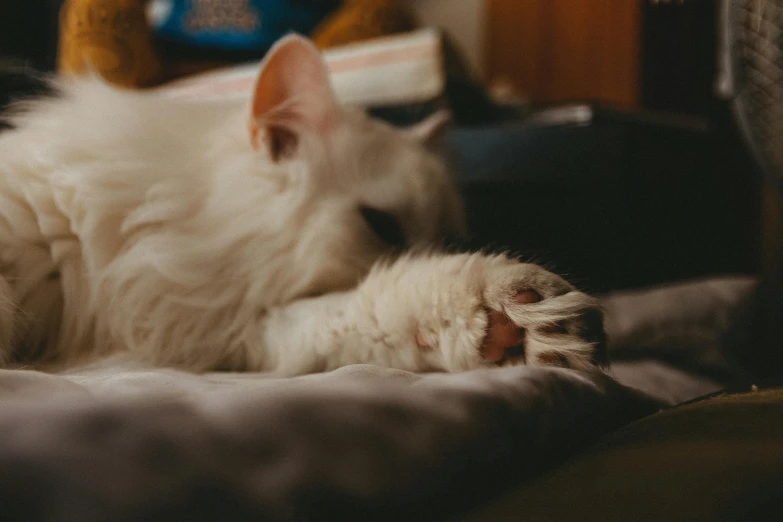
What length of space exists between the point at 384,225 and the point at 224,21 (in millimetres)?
2019

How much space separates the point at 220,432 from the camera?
309mm

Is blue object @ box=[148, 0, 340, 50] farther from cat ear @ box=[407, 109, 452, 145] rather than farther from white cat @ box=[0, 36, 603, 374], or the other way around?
white cat @ box=[0, 36, 603, 374]

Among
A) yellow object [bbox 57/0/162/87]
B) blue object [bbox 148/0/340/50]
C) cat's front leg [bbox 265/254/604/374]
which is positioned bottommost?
cat's front leg [bbox 265/254/604/374]

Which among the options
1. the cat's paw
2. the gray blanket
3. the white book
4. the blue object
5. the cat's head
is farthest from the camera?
the blue object

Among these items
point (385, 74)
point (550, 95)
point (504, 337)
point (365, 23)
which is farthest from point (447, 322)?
point (550, 95)

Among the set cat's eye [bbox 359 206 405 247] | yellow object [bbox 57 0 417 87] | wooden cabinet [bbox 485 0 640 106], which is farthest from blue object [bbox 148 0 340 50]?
cat's eye [bbox 359 206 405 247]

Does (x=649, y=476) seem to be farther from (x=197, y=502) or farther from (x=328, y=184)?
(x=328, y=184)

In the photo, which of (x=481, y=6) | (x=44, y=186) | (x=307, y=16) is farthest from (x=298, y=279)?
(x=481, y=6)

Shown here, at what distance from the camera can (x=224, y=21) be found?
251 centimetres

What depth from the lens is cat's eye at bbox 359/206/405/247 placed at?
2.93ft

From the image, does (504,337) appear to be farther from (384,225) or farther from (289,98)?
(289,98)

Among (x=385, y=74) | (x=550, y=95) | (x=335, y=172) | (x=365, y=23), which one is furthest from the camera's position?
(x=550, y=95)

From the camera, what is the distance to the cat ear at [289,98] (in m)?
0.88

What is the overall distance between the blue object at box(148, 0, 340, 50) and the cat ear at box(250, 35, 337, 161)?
5.86ft
